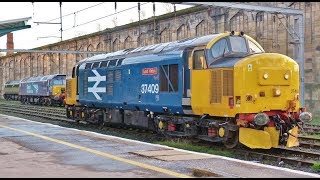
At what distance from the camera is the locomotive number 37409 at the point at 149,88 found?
15.4 m

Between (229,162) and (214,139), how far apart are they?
2.87 meters

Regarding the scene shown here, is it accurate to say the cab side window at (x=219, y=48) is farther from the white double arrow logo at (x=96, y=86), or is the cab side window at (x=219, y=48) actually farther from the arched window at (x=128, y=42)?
the arched window at (x=128, y=42)

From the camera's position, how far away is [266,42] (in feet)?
94.9

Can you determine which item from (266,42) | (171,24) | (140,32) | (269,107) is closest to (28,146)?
(269,107)

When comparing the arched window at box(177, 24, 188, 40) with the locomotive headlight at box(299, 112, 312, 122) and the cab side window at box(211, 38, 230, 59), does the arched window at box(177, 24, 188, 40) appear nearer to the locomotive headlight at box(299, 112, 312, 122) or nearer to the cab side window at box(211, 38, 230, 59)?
the cab side window at box(211, 38, 230, 59)

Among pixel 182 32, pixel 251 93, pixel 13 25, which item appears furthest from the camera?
pixel 182 32

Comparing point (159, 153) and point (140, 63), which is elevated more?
point (140, 63)

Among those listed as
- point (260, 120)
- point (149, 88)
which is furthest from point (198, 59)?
point (149, 88)

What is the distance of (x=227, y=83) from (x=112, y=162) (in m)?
3.97

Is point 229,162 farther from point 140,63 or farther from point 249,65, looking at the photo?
point 140,63

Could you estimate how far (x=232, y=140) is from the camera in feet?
41.7

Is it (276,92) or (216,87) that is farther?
(216,87)

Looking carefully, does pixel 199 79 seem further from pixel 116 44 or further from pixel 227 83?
pixel 116 44

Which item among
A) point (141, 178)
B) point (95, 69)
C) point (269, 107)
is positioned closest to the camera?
point (141, 178)
